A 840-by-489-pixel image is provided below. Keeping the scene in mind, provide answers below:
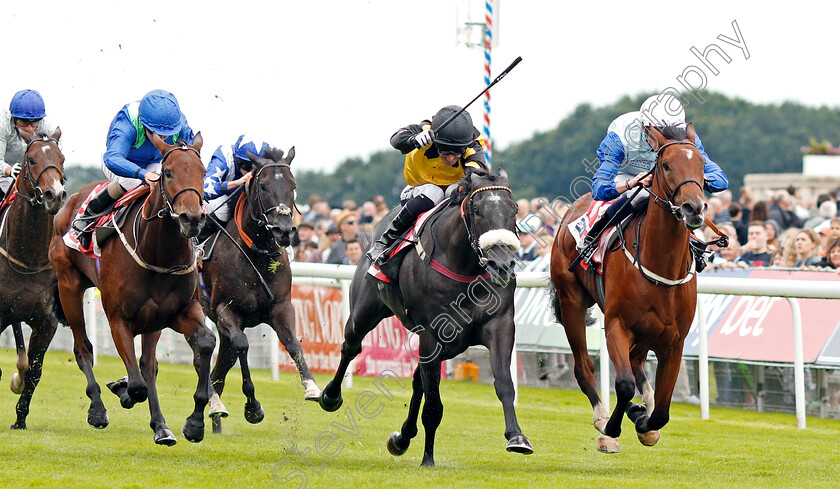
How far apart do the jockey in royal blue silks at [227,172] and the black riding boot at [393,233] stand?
153cm

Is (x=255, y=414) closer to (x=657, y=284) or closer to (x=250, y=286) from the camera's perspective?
(x=250, y=286)

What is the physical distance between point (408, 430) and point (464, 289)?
3.54ft

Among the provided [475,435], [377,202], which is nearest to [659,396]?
[475,435]

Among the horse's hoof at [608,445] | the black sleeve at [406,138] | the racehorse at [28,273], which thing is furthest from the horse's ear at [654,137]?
the racehorse at [28,273]

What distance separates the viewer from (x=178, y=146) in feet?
22.9

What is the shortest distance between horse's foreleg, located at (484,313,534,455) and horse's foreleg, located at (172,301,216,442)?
179 cm

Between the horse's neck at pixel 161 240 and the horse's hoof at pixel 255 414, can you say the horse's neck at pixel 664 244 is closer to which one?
the horse's neck at pixel 161 240

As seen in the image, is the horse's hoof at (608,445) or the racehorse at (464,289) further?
the horse's hoof at (608,445)

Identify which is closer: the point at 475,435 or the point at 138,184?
the point at 138,184

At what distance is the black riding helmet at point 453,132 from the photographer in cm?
720

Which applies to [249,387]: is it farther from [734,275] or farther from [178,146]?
[734,275]

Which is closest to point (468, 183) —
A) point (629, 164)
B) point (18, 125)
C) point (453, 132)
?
point (453, 132)

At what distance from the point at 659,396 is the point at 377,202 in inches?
383

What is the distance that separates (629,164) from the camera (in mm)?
7680
